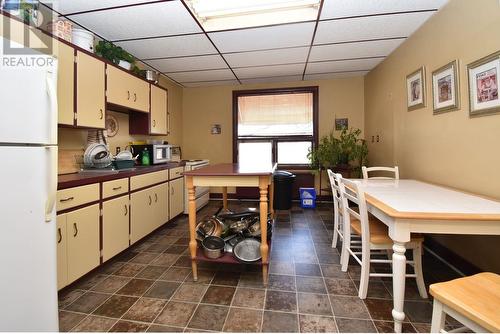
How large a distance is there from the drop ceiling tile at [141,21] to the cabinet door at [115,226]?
178 cm

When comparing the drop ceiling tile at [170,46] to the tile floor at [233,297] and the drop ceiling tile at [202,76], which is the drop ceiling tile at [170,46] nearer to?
the drop ceiling tile at [202,76]

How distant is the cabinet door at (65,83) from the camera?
1.94 meters

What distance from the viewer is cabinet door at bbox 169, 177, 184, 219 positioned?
11.4 feet

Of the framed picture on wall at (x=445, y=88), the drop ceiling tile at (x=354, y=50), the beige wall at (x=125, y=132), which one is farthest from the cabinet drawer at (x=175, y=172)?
A: the framed picture on wall at (x=445, y=88)

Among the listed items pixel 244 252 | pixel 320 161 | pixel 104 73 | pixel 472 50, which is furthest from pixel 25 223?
pixel 320 161

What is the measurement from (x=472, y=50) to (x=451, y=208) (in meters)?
1.42

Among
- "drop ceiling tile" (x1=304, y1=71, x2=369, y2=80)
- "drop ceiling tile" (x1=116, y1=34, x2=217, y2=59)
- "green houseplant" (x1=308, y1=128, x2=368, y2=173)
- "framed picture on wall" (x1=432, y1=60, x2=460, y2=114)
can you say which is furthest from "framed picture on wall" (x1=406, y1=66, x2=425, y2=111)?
"drop ceiling tile" (x1=116, y1=34, x2=217, y2=59)

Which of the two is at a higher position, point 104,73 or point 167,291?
point 104,73

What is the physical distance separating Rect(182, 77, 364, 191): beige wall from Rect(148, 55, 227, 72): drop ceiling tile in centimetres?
119

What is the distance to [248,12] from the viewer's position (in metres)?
2.43

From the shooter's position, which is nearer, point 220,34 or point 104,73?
point 104,73

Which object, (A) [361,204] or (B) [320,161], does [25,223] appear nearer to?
(A) [361,204]

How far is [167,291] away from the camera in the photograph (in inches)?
72.7

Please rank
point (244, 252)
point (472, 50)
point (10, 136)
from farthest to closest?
point (244, 252), point (472, 50), point (10, 136)
